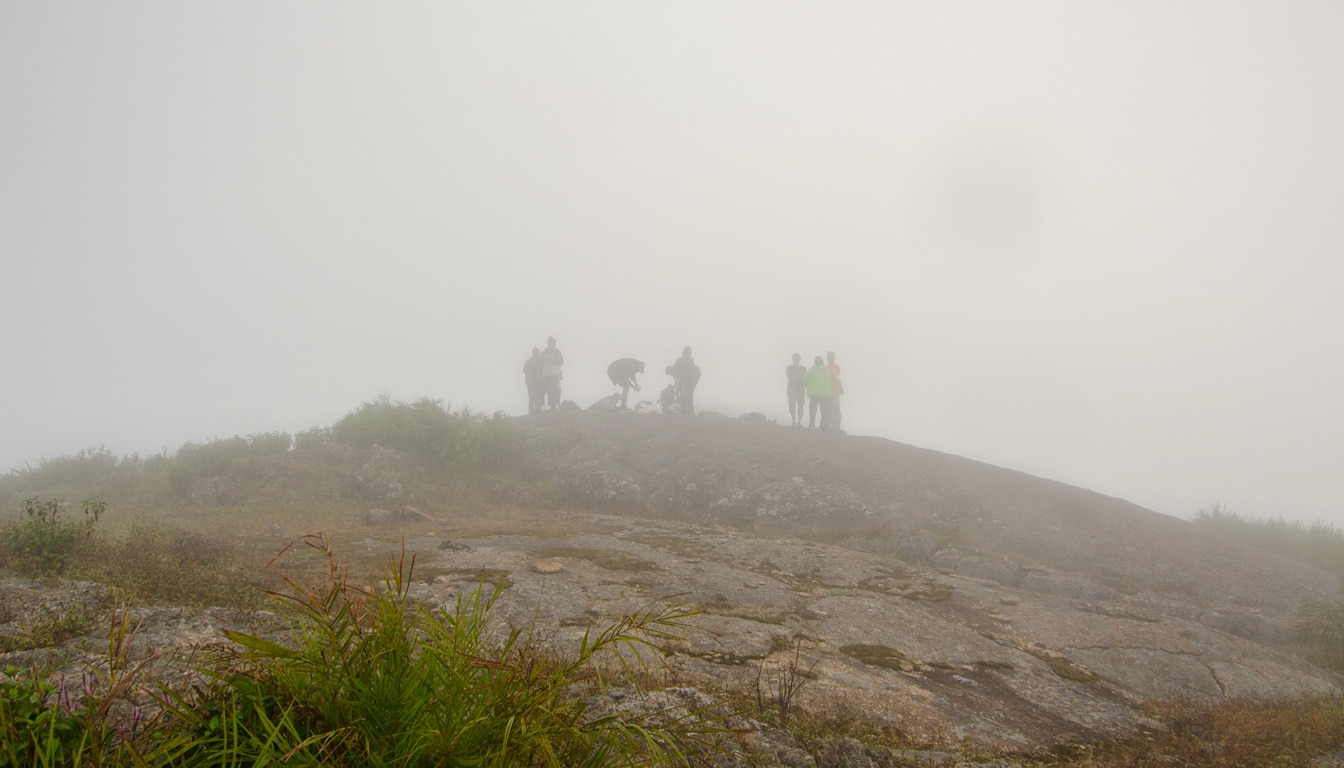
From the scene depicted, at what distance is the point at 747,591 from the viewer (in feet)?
30.9

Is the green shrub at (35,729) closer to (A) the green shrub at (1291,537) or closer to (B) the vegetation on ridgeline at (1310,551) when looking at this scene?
(B) the vegetation on ridgeline at (1310,551)

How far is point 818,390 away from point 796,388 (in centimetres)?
263

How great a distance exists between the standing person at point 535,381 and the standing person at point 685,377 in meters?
5.65

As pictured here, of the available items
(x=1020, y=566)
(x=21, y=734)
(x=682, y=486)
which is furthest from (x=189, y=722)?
(x=682, y=486)

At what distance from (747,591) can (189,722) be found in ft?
25.5

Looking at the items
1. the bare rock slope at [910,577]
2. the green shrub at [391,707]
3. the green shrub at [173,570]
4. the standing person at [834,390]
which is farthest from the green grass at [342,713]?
the standing person at [834,390]

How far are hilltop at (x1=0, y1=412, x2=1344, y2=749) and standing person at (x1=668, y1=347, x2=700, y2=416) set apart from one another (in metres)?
4.12

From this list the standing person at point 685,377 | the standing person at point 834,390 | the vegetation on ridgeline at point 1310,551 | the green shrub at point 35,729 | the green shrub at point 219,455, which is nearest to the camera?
the green shrub at point 35,729

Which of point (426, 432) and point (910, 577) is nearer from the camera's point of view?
point (910, 577)

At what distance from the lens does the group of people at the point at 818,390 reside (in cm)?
2308

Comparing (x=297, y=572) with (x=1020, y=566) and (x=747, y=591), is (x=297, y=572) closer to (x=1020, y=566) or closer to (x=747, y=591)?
(x=747, y=591)

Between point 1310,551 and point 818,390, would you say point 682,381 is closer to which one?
point 818,390

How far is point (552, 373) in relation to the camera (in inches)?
1064

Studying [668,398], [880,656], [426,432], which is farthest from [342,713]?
[668,398]
